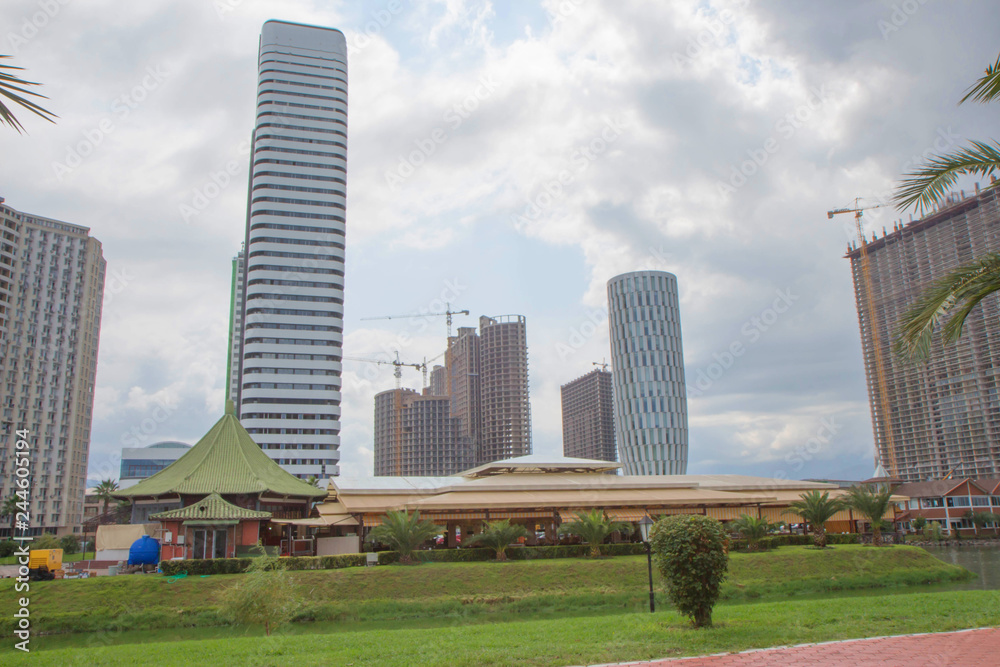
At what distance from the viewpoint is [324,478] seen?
262 ft

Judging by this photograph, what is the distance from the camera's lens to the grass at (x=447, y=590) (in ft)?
71.1

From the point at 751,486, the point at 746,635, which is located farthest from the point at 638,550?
the point at 746,635

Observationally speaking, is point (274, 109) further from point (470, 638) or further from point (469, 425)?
point (470, 638)

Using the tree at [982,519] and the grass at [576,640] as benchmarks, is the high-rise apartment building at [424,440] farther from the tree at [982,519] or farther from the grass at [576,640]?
the grass at [576,640]

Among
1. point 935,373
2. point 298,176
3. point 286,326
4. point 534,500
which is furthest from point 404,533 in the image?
point 935,373

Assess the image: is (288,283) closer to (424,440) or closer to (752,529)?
(424,440)

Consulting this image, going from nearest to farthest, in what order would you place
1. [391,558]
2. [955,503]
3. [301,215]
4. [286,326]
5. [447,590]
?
[447,590] → [391,558] → [955,503] → [286,326] → [301,215]

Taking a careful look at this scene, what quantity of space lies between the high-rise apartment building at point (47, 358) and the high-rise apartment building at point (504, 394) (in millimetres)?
69594

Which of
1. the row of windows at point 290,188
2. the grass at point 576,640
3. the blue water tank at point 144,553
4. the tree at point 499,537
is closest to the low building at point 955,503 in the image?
the tree at point 499,537

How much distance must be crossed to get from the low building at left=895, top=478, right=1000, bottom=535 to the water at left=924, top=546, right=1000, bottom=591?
11497 mm

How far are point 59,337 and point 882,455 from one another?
106153 mm

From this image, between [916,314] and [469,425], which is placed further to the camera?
[469,425]

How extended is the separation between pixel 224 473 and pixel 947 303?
32011 mm

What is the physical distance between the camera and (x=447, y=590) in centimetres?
2427
